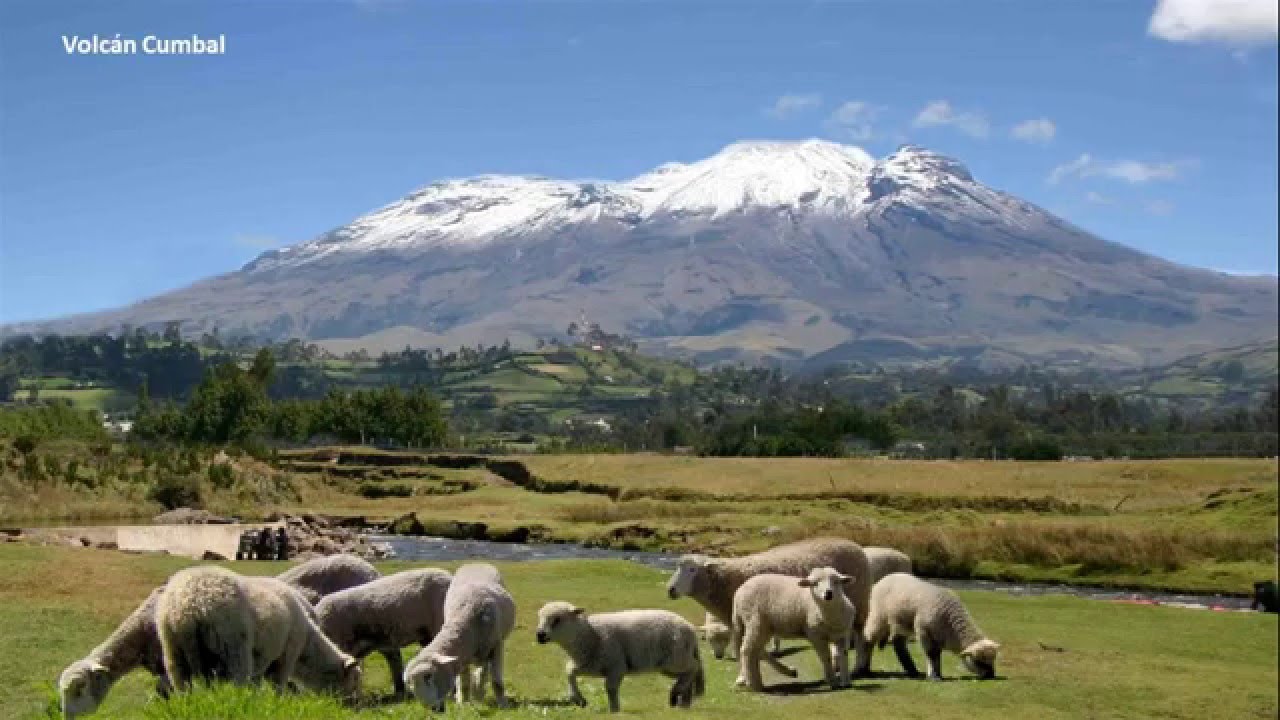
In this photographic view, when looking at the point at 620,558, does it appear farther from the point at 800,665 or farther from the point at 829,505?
the point at 800,665

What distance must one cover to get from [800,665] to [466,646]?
301 inches

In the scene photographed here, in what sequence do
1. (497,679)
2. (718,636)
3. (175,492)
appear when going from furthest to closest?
(175,492), (718,636), (497,679)

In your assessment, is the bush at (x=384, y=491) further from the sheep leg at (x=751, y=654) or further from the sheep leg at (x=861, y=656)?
the sheep leg at (x=751, y=654)

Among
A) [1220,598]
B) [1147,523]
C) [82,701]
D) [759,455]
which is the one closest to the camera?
[82,701]

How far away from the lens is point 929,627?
71.2ft

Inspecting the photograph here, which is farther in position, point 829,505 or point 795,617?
point 829,505

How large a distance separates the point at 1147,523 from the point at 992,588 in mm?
16343

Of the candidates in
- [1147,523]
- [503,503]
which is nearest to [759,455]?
[503,503]

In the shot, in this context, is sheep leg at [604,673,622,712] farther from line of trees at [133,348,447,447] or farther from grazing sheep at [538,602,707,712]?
line of trees at [133,348,447,447]

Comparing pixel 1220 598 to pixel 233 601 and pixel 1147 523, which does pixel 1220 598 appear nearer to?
pixel 1147 523

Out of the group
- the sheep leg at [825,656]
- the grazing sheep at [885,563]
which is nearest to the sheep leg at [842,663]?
the sheep leg at [825,656]

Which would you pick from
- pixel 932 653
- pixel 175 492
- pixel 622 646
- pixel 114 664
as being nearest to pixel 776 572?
pixel 932 653

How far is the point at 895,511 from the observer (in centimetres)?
6700

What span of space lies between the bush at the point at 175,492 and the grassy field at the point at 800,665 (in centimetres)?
3679
